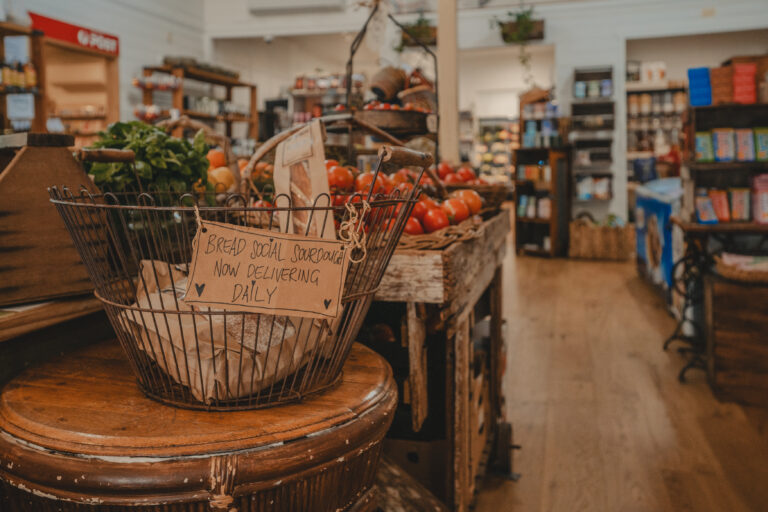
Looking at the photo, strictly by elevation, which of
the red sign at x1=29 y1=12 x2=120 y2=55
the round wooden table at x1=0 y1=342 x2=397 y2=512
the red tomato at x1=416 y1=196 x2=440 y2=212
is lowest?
the round wooden table at x1=0 y1=342 x2=397 y2=512

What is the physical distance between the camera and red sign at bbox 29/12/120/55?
621 centimetres

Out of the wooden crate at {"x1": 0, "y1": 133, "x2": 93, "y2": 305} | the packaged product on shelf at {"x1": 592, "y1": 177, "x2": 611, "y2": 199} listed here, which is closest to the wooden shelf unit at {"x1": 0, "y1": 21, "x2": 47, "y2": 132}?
the wooden crate at {"x1": 0, "y1": 133, "x2": 93, "y2": 305}

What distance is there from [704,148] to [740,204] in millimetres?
366

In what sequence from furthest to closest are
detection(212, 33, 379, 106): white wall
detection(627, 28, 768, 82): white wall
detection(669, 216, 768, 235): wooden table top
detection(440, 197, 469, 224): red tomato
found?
detection(212, 33, 379, 106): white wall, detection(627, 28, 768, 82): white wall, detection(669, 216, 768, 235): wooden table top, detection(440, 197, 469, 224): red tomato

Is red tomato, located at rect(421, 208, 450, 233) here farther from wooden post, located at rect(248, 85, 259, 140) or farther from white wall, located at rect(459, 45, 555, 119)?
white wall, located at rect(459, 45, 555, 119)

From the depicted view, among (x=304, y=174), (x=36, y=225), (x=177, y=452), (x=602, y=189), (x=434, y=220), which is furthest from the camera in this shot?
(x=602, y=189)

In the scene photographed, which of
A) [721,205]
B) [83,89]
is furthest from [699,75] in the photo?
[83,89]

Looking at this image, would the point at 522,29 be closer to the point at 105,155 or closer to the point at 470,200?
the point at 470,200

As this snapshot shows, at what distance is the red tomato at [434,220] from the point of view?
161cm

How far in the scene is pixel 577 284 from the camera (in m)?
5.79

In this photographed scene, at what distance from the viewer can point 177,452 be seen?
2.15 feet

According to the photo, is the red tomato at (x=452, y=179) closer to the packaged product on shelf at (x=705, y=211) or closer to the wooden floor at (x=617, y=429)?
the wooden floor at (x=617, y=429)

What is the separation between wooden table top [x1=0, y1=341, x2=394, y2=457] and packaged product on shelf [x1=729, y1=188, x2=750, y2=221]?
10.3 feet

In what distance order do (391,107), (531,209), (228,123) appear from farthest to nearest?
(228,123) → (531,209) → (391,107)
